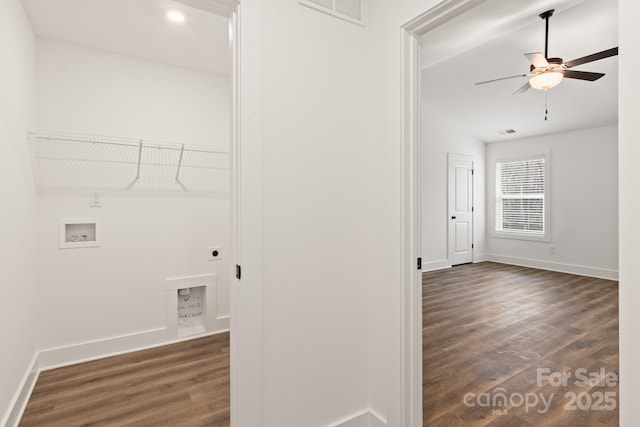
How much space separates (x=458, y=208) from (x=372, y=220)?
550cm

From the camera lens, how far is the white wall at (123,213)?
100 inches

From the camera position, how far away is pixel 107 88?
2744 millimetres

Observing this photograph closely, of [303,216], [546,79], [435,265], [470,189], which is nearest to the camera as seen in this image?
[303,216]

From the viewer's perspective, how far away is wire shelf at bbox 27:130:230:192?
8.19 ft

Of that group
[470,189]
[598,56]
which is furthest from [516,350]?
[470,189]

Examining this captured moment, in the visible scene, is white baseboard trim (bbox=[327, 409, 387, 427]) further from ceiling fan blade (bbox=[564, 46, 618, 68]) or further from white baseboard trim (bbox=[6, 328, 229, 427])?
ceiling fan blade (bbox=[564, 46, 618, 68])

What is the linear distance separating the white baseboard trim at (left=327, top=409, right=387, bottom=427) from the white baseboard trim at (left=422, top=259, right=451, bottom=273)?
4.62 metres

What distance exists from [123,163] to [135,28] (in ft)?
3.45

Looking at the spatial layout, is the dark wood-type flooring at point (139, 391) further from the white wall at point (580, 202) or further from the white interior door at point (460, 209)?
the white wall at point (580, 202)

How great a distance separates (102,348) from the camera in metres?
2.71

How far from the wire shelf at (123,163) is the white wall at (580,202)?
6.03 m

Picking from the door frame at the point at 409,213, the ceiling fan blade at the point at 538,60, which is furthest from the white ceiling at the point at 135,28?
the ceiling fan blade at the point at 538,60

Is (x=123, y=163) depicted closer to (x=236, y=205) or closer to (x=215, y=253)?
(x=215, y=253)

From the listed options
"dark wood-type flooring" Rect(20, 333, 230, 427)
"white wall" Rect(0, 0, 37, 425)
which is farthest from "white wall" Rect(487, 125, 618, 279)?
"white wall" Rect(0, 0, 37, 425)
